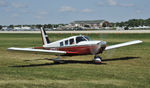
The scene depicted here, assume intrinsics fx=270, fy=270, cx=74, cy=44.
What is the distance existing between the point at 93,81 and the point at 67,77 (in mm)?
1493

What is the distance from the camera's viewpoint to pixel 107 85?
35.2 ft

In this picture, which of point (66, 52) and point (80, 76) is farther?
point (66, 52)

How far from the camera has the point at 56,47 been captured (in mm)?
19234

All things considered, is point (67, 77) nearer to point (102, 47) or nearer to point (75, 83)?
point (75, 83)

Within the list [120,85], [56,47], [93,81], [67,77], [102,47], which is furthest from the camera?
[56,47]

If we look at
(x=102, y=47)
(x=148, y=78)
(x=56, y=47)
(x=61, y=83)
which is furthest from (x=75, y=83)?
(x=56, y=47)

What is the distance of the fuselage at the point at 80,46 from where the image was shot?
57.0 feet

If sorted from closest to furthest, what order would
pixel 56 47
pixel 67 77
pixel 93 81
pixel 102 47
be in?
1. pixel 93 81
2. pixel 67 77
3. pixel 102 47
4. pixel 56 47

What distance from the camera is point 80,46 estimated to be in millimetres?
18000

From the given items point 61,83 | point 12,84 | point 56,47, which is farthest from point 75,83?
point 56,47

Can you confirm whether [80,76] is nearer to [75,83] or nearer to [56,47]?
[75,83]

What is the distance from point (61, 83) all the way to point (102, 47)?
6.73m

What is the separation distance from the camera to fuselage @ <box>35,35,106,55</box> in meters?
17.4

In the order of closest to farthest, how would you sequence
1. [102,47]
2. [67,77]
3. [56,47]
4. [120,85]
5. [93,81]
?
1. [120,85]
2. [93,81]
3. [67,77]
4. [102,47]
5. [56,47]
